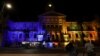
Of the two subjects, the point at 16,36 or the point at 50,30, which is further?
the point at 16,36

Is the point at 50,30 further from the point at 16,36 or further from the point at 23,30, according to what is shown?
the point at 16,36

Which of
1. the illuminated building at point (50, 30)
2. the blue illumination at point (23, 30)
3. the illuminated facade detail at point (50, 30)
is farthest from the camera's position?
the blue illumination at point (23, 30)

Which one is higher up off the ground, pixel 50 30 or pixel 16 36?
pixel 50 30

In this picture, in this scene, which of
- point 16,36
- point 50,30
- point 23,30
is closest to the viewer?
point 50,30

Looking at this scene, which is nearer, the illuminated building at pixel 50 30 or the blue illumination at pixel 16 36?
the illuminated building at pixel 50 30

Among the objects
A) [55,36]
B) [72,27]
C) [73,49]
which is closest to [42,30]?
[55,36]

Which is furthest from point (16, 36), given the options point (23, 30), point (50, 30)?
point (50, 30)

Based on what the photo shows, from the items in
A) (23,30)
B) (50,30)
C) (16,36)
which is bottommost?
(16,36)

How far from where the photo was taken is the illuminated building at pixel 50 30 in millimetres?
77250

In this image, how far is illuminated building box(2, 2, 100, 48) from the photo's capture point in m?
77.2

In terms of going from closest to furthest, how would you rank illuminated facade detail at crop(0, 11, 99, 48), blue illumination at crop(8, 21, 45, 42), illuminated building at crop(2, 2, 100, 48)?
illuminated building at crop(2, 2, 100, 48) < illuminated facade detail at crop(0, 11, 99, 48) < blue illumination at crop(8, 21, 45, 42)

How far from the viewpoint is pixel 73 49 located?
51.1 feet

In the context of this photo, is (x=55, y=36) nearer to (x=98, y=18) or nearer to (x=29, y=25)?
(x=29, y=25)

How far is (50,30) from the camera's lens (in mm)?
78625
